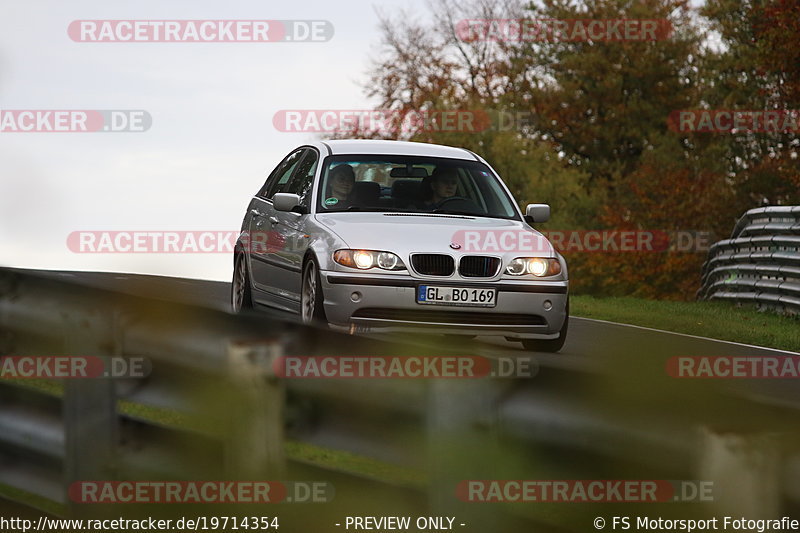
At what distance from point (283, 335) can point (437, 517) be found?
0.72 m

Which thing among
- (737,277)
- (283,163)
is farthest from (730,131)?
(283,163)

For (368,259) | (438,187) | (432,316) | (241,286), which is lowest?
(241,286)

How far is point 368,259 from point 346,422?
7.17 meters

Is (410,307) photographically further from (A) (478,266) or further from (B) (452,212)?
(B) (452,212)

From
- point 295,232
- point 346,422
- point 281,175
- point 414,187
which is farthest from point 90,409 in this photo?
point 281,175

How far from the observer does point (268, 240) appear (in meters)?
12.7

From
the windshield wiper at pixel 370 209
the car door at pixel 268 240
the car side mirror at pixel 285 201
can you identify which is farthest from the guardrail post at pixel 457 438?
the car door at pixel 268 240

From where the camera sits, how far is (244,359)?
12.6 feet

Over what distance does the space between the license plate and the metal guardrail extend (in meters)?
9.84

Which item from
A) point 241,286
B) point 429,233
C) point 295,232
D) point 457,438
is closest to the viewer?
point 457,438

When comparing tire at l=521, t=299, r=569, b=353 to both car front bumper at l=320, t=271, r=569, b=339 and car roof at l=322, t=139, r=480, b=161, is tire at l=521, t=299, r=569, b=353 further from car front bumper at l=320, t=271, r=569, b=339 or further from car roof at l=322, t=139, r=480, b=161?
car roof at l=322, t=139, r=480, b=161

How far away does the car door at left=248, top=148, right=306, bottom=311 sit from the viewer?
1236 centimetres

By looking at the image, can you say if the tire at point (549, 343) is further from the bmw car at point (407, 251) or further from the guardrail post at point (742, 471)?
the guardrail post at point (742, 471)

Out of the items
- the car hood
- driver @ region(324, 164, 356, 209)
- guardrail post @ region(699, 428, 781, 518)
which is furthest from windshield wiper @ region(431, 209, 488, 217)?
guardrail post @ region(699, 428, 781, 518)
